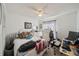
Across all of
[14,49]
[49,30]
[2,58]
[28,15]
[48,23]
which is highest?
[28,15]

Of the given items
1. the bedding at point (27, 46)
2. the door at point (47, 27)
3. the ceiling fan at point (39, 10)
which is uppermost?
the ceiling fan at point (39, 10)

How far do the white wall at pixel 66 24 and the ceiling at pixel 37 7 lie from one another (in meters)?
0.10

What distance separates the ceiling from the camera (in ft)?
5.37

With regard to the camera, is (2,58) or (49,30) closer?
(2,58)

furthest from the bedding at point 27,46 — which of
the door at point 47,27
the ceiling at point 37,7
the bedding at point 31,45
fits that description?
the ceiling at point 37,7

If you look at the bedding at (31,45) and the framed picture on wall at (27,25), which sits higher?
the framed picture on wall at (27,25)

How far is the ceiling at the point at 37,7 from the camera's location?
5.37 feet

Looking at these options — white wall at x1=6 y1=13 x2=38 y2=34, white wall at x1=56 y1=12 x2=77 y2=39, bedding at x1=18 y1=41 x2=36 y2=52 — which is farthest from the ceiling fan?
bedding at x1=18 y1=41 x2=36 y2=52

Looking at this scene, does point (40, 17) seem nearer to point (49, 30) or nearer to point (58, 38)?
point (49, 30)

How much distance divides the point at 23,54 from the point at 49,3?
854 millimetres

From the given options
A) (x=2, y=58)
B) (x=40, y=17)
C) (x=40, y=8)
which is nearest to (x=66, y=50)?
(x=40, y=17)

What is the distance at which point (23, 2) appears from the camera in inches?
64.1

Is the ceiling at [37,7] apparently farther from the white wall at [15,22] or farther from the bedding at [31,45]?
the bedding at [31,45]

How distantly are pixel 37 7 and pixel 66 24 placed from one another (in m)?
0.51
